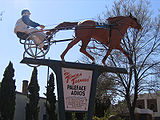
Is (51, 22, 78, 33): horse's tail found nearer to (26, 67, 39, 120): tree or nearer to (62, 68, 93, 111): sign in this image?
(62, 68, 93, 111): sign

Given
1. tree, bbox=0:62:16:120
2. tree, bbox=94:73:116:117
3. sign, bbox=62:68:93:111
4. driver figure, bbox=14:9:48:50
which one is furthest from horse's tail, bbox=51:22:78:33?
tree, bbox=0:62:16:120

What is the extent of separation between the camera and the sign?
9055 millimetres

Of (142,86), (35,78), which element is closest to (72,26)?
(142,86)

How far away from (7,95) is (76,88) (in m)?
13.6

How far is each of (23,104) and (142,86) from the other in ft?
39.3

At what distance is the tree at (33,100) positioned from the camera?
2316cm

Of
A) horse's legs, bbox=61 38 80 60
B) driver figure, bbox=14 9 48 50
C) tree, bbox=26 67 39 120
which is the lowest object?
tree, bbox=26 67 39 120

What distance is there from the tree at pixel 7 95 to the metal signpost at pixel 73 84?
13.2 m

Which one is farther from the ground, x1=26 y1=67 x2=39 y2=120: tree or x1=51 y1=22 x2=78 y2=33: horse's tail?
x1=51 y1=22 x2=78 y2=33: horse's tail

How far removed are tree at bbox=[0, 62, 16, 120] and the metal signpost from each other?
43.4 feet

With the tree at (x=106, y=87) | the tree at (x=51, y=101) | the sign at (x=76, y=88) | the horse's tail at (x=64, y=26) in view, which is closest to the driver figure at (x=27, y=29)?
the horse's tail at (x=64, y=26)

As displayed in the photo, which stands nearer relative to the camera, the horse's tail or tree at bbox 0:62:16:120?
the horse's tail

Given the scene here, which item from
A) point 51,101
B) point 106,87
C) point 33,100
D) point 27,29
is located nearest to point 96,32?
point 27,29

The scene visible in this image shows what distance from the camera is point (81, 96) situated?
30.4ft
